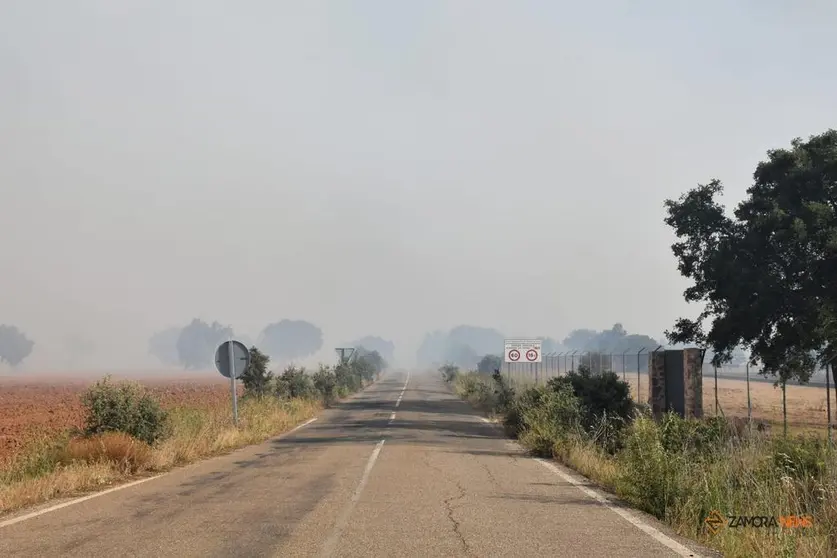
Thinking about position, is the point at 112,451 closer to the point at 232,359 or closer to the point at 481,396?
the point at 232,359

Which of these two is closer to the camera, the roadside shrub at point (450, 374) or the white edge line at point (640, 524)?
the white edge line at point (640, 524)

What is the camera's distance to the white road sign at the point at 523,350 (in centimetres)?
3822

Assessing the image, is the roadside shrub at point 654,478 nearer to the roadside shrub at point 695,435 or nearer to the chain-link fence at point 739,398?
the roadside shrub at point 695,435

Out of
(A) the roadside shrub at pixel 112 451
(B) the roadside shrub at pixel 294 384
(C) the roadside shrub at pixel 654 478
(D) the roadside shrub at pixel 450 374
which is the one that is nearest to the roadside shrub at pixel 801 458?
(C) the roadside shrub at pixel 654 478

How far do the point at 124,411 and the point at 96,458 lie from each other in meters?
1.95

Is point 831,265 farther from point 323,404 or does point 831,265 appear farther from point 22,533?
point 323,404

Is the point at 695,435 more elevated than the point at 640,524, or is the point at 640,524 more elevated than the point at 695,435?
the point at 695,435

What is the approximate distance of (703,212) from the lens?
26.6 metres

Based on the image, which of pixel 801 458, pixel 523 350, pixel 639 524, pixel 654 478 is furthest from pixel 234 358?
pixel 523 350

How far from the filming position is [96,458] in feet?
44.6

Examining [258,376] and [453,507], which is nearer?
[453,507]

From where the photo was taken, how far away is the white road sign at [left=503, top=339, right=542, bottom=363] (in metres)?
38.2

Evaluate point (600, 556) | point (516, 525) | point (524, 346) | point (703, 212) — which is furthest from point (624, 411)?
point (524, 346)

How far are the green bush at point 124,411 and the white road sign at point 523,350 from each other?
79.5 feet
